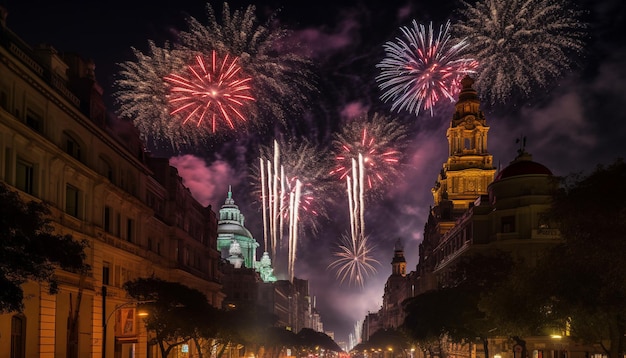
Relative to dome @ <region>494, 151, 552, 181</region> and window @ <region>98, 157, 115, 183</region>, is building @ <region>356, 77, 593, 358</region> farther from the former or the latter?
window @ <region>98, 157, 115, 183</region>

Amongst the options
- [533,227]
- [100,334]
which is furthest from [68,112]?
[533,227]

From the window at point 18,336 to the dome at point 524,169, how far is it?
5718cm

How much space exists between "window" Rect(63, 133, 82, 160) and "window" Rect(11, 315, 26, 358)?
11.2 meters

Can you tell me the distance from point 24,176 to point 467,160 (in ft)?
325

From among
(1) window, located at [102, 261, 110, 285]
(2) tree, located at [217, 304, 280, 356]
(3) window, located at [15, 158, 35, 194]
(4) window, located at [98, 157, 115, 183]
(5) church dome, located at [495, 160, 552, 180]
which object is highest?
(5) church dome, located at [495, 160, 552, 180]

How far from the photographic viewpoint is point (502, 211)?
267ft

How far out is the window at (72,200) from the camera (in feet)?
146

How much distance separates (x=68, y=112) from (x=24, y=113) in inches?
222

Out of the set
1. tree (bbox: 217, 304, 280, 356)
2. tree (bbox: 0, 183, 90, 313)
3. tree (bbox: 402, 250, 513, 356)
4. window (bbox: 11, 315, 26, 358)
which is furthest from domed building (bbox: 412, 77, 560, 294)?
window (bbox: 11, 315, 26, 358)

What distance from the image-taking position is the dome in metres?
79.8

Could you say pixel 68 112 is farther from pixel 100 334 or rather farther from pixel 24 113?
pixel 100 334

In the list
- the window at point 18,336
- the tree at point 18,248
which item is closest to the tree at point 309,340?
the window at point 18,336

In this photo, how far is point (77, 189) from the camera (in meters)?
45.8

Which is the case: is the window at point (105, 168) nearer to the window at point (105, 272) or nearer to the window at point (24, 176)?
the window at point (105, 272)
